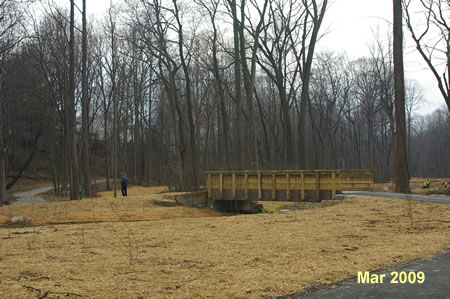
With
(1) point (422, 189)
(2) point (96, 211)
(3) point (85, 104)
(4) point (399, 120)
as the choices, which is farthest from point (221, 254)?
(1) point (422, 189)

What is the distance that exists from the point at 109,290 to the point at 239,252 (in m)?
3.30

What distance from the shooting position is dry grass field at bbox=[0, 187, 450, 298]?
5184 mm

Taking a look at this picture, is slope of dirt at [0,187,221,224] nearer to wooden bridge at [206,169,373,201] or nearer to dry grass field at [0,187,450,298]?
wooden bridge at [206,169,373,201]

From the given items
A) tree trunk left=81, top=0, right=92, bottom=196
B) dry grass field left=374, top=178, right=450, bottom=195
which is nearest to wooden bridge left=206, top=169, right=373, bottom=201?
dry grass field left=374, top=178, right=450, bottom=195

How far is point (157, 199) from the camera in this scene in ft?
74.0

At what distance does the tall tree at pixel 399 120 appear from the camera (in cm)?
1895

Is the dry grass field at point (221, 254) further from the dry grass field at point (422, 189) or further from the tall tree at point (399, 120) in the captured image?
the dry grass field at point (422, 189)

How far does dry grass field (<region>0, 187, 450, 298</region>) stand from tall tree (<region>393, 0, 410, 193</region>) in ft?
18.4

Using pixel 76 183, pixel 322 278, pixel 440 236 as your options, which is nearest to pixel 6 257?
pixel 322 278

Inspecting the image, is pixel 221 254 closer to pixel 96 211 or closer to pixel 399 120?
pixel 96 211

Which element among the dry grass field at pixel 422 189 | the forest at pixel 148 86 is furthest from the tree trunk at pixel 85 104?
the dry grass field at pixel 422 189

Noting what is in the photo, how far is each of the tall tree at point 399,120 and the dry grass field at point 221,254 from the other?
5598mm

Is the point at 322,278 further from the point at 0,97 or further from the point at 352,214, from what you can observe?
the point at 0,97

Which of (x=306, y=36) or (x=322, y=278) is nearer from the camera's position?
(x=322, y=278)
